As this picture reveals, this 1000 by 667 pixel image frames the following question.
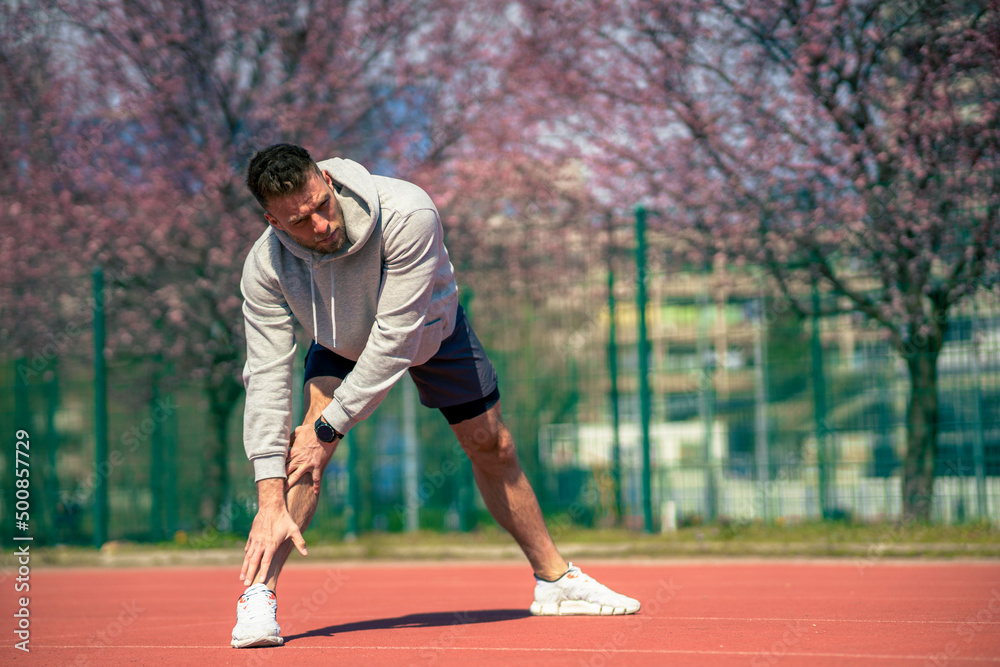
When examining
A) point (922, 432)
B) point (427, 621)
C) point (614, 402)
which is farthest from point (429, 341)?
point (614, 402)

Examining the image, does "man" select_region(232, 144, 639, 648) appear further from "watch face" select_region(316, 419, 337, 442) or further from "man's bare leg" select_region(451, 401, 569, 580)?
"man's bare leg" select_region(451, 401, 569, 580)

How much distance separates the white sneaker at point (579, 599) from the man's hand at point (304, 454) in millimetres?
1161

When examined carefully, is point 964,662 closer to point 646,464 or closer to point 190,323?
point 646,464

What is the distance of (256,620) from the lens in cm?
341

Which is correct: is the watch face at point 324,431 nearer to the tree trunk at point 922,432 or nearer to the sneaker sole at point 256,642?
the sneaker sole at point 256,642

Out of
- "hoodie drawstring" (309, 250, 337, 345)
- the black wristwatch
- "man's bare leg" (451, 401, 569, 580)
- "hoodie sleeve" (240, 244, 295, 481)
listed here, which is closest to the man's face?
"hoodie drawstring" (309, 250, 337, 345)

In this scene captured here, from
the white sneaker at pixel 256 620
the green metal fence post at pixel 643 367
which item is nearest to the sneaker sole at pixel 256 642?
the white sneaker at pixel 256 620

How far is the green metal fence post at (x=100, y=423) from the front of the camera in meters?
9.91

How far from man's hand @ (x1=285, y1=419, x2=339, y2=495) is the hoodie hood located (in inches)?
24.1

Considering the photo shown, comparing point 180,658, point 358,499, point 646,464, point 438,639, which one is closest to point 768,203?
point 646,464

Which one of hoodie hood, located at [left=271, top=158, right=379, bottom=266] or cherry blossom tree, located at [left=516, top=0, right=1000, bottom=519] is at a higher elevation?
cherry blossom tree, located at [left=516, top=0, right=1000, bottom=519]

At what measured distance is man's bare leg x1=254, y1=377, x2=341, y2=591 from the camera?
3.57 meters

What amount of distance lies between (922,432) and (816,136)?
137 inches

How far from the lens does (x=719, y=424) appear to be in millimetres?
9812
